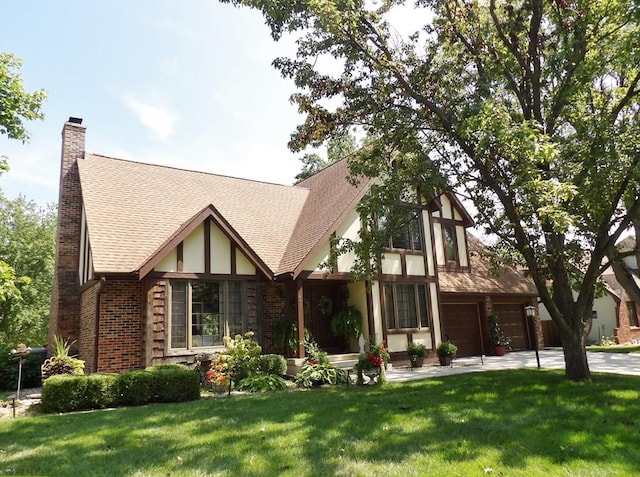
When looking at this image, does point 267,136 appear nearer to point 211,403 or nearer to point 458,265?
point 211,403

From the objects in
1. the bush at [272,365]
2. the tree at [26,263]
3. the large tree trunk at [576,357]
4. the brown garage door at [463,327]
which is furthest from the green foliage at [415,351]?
the tree at [26,263]

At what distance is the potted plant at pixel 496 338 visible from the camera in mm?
18781

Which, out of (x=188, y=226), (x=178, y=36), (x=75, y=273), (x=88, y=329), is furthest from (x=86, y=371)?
(x=178, y=36)

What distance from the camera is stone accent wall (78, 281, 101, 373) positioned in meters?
12.3

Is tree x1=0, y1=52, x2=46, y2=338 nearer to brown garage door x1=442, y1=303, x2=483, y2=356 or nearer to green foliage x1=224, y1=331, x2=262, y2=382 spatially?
green foliage x1=224, y1=331, x2=262, y2=382

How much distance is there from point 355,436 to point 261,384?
17.5ft

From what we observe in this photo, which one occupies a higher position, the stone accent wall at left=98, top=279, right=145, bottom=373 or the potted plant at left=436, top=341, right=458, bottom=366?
the stone accent wall at left=98, top=279, right=145, bottom=373

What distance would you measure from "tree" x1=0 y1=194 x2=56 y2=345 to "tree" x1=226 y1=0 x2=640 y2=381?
27.7m

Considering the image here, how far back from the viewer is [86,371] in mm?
12633

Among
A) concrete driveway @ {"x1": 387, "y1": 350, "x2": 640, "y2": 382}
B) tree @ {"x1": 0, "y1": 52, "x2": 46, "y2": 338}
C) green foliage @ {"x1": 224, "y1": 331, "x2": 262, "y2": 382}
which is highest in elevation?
tree @ {"x1": 0, "y1": 52, "x2": 46, "y2": 338}

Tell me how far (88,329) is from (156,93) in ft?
24.1

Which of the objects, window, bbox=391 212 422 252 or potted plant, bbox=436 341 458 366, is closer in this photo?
potted plant, bbox=436 341 458 366

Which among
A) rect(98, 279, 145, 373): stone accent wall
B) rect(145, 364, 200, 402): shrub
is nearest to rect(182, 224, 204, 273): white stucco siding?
rect(98, 279, 145, 373): stone accent wall

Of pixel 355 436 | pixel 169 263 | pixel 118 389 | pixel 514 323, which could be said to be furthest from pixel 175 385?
pixel 514 323
